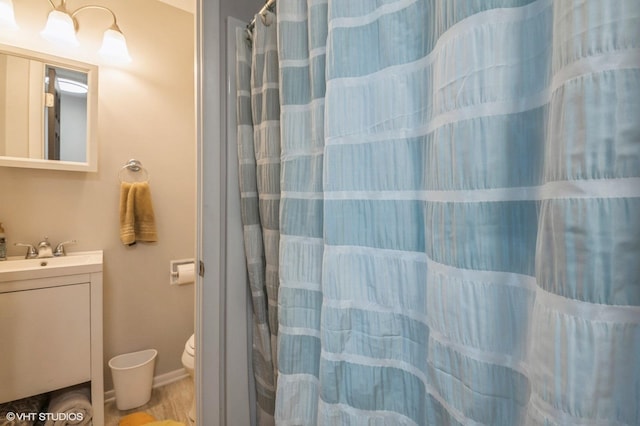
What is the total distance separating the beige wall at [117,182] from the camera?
5.14 ft

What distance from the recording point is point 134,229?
5.89 ft

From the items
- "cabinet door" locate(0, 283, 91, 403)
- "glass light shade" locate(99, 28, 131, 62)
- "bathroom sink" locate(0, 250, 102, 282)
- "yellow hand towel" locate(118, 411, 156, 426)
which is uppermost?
"glass light shade" locate(99, 28, 131, 62)

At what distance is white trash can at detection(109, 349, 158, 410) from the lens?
166 cm

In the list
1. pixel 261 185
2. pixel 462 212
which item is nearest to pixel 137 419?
pixel 261 185

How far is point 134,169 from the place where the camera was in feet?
6.03

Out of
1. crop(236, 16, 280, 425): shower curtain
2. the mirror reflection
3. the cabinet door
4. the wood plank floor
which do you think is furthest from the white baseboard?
the mirror reflection

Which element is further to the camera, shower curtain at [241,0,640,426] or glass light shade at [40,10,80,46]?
glass light shade at [40,10,80,46]

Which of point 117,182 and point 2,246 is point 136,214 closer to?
point 117,182

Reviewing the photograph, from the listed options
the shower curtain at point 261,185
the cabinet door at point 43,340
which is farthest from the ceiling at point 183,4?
the cabinet door at point 43,340

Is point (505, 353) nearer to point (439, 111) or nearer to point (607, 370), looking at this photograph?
point (607, 370)

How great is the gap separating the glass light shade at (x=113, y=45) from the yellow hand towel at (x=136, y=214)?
0.79 meters

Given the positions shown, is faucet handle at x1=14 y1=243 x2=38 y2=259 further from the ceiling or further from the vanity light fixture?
the ceiling

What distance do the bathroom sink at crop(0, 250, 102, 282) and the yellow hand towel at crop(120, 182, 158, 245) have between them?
0.71 feet

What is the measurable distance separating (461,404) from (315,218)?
484 millimetres
